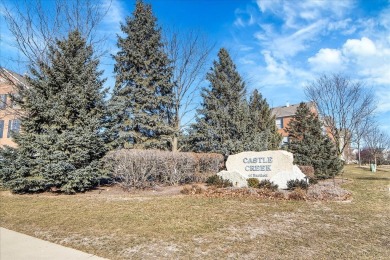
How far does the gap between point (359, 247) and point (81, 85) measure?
39.0 ft

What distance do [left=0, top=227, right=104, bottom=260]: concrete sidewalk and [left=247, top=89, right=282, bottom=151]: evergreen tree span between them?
50.9 ft

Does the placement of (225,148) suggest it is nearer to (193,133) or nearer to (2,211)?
(193,133)

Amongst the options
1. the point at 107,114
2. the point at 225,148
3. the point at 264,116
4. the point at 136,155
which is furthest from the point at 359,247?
the point at 264,116

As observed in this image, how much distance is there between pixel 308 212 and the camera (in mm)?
7109

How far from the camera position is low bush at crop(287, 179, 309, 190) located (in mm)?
10564

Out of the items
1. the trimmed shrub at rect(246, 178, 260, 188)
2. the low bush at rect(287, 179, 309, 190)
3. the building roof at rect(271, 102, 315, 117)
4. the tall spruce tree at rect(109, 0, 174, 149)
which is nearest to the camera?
the low bush at rect(287, 179, 309, 190)

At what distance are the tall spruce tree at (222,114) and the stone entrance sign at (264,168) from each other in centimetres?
467

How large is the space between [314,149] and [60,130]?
15818 mm

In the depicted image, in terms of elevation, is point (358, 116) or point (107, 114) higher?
point (358, 116)

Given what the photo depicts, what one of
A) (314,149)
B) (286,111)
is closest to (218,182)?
(314,149)

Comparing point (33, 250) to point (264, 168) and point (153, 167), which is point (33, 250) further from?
point (264, 168)

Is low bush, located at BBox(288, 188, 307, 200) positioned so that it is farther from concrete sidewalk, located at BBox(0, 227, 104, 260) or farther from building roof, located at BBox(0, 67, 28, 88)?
building roof, located at BBox(0, 67, 28, 88)

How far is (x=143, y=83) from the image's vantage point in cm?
1873

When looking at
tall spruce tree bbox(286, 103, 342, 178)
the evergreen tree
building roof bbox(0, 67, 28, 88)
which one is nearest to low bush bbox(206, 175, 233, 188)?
the evergreen tree
